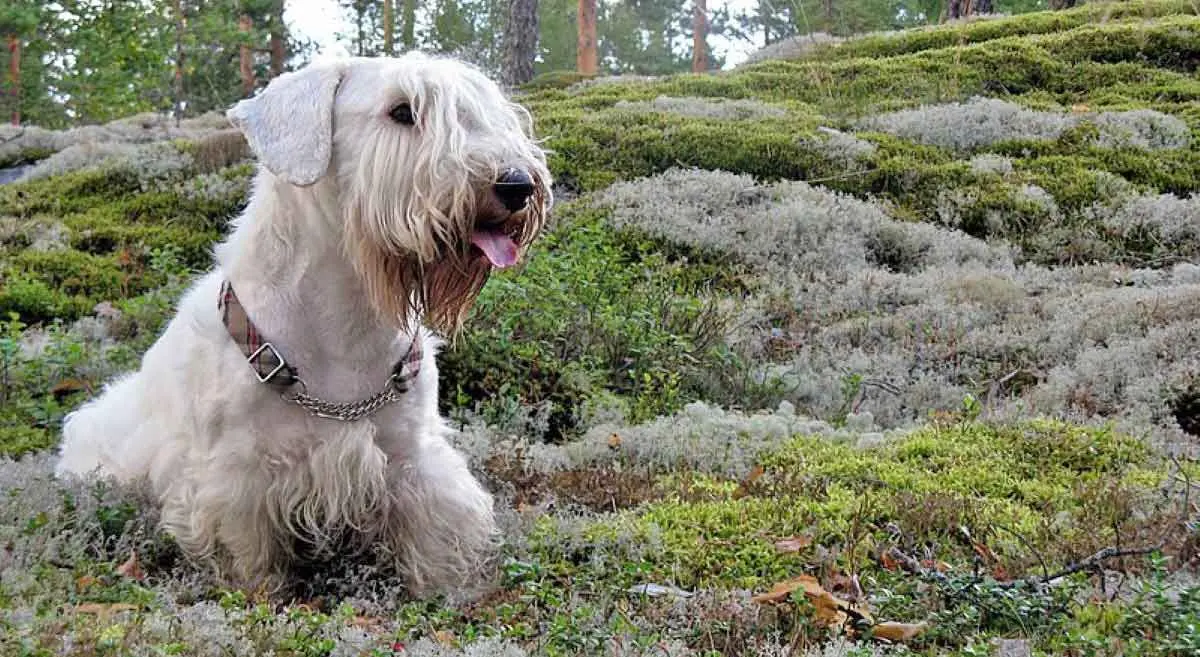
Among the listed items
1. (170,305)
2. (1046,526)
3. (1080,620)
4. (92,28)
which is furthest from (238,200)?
(92,28)

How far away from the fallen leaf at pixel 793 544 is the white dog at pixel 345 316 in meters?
1.13

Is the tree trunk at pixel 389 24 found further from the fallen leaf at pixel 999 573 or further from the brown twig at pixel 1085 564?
the brown twig at pixel 1085 564

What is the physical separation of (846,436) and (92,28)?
20.2 meters

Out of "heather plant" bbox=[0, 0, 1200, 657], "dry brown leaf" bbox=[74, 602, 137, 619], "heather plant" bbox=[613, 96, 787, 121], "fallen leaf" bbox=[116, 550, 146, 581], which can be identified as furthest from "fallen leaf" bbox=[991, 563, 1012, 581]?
"heather plant" bbox=[613, 96, 787, 121]

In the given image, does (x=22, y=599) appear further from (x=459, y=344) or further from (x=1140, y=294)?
(x=1140, y=294)

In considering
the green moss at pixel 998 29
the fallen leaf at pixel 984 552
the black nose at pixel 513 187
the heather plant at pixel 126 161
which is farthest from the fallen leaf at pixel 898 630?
the green moss at pixel 998 29

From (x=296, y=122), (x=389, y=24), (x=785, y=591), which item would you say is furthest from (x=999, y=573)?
(x=389, y=24)

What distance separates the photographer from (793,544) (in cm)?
412

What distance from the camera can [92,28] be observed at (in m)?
21.3

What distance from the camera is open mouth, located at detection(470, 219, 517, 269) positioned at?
3.49m

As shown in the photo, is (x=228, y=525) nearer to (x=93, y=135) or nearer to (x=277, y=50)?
(x=93, y=135)

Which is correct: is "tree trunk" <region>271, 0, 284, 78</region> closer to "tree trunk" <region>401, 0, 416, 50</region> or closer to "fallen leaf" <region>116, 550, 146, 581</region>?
"tree trunk" <region>401, 0, 416, 50</region>

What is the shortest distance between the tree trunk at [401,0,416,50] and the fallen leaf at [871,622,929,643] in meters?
26.0

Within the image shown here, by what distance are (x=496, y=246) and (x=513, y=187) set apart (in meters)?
0.21
